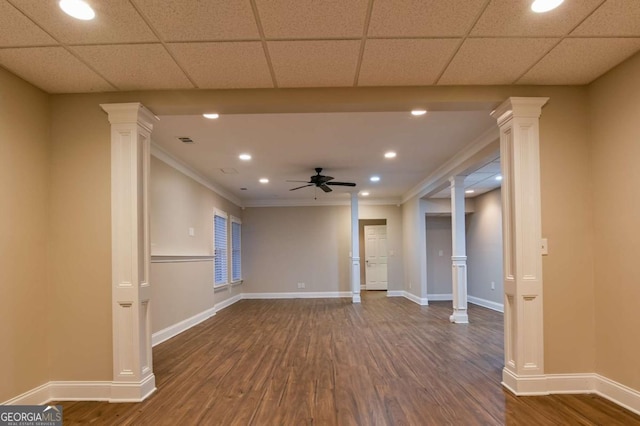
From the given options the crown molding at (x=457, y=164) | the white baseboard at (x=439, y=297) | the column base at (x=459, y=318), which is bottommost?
the white baseboard at (x=439, y=297)

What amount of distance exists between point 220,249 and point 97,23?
253 inches

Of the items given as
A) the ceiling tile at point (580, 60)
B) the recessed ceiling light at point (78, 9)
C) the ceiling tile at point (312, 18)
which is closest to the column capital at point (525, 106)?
the ceiling tile at point (580, 60)

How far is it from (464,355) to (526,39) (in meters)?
Answer: 3.29

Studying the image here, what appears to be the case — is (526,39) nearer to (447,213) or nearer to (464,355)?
(464,355)

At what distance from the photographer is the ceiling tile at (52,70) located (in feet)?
8.33

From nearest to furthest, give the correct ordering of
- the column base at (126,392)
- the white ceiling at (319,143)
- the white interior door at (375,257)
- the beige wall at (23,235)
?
the beige wall at (23,235) → the column base at (126,392) → the white ceiling at (319,143) → the white interior door at (375,257)

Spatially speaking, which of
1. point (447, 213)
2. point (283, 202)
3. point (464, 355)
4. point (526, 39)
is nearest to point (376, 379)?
point (464, 355)

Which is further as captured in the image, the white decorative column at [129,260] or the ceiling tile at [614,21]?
the white decorative column at [129,260]

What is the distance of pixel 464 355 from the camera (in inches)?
172

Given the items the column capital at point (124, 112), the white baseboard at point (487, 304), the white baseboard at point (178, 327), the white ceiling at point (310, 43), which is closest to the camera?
the white ceiling at point (310, 43)

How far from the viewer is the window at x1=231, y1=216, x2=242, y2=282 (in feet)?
30.5

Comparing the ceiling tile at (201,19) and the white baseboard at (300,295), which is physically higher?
the ceiling tile at (201,19)

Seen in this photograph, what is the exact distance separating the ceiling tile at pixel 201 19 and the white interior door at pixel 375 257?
10402 mm

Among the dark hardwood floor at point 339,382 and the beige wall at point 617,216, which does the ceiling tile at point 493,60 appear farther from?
the dark hardwood floor at point 339,382
